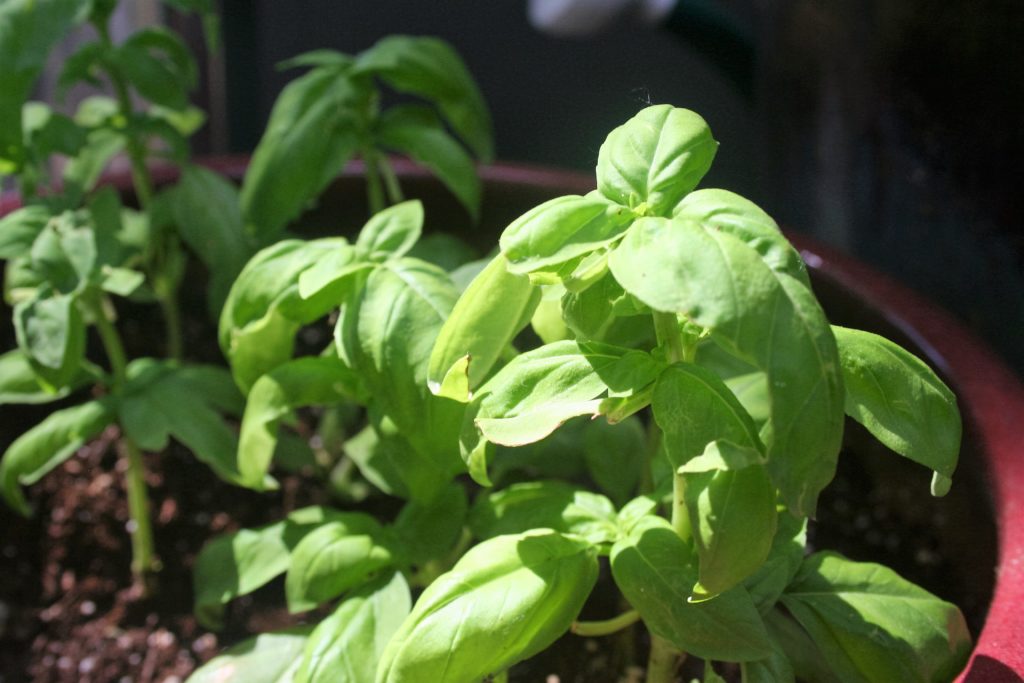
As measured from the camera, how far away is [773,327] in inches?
17.1

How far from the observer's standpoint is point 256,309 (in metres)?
0.71

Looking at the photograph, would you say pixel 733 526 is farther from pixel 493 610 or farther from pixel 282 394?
pixel 282 394

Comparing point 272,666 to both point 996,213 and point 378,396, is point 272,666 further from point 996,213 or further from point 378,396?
point 996,213

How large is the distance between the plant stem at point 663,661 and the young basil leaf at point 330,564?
0.60 ft

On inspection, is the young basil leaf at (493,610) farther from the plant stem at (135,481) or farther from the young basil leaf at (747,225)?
the plant stem at (135,481)

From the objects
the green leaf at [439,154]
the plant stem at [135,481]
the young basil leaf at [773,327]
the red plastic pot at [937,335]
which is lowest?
the plant stem at [135,481]

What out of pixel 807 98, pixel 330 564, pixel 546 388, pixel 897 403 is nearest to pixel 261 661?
pixel 330 564

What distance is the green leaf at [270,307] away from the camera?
Answer: 0.69 metres

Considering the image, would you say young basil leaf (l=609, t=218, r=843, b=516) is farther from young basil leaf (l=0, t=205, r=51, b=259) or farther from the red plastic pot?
young basil leaf (l=0, t=205, r=51, b=259)

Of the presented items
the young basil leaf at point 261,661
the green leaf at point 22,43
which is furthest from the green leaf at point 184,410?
the green leaf at point 22,43

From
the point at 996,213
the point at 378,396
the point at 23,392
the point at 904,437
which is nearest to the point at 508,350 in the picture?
the point at 378,396

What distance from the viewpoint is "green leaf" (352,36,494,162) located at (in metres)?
0.92

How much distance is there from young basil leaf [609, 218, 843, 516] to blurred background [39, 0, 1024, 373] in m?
0.23

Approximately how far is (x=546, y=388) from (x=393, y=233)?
23cm
